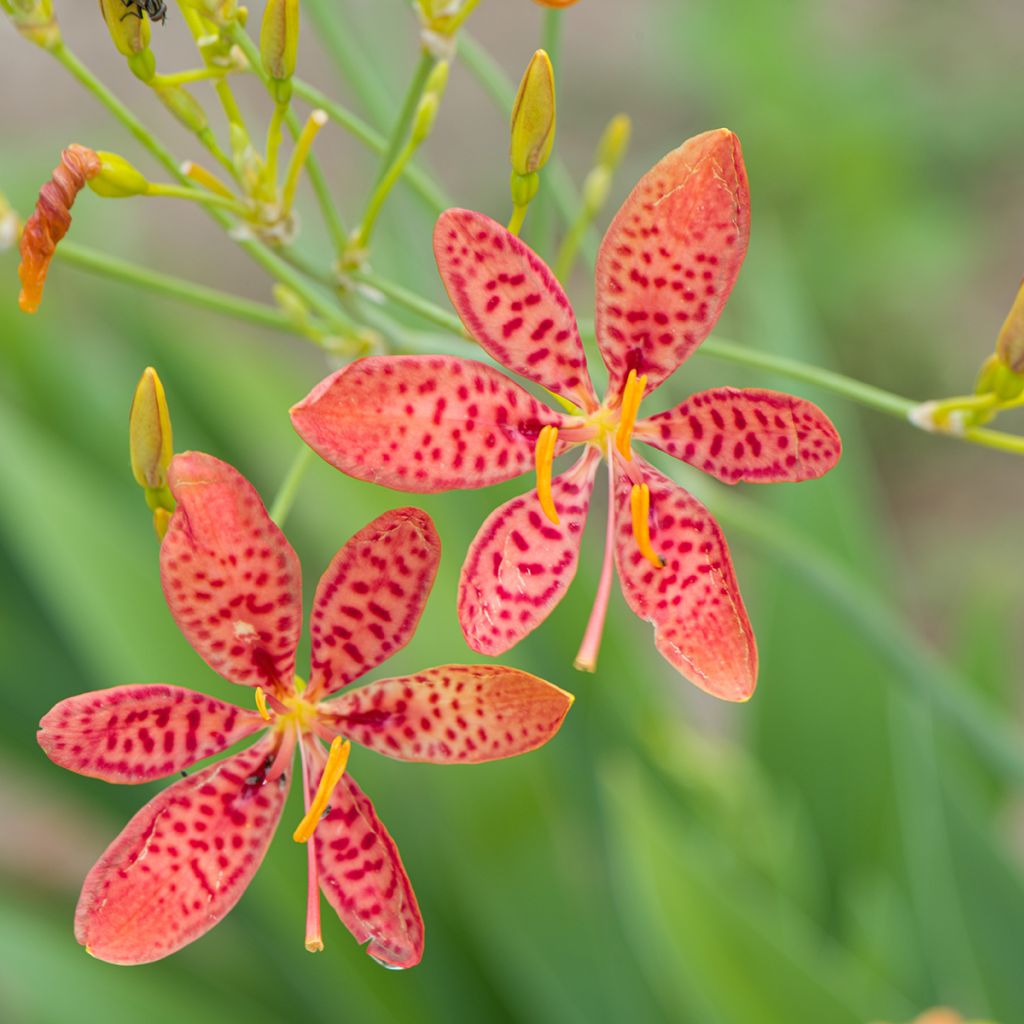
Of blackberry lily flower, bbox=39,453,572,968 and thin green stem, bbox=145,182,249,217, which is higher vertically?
thin green stem, bbox=145,182,249,217

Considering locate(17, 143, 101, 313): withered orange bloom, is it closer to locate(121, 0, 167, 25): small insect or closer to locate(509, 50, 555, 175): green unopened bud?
locate(121, 0, 167, 25): small insect

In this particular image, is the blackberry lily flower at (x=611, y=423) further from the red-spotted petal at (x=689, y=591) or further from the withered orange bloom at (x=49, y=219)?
the withered orange bloom at (x=49, y=219)

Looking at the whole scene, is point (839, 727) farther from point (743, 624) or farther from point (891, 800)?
point (743, 624)

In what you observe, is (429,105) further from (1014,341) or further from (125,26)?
(1014,341)

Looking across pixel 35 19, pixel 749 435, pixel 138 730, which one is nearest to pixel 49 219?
pixel 35 19

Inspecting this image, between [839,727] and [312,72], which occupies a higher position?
[312,72]

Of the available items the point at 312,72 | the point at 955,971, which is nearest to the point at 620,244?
the point at 955,971

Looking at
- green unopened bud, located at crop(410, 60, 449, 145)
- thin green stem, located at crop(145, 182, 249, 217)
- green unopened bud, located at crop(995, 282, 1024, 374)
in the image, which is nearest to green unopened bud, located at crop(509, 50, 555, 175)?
green unopened bud, located at crop(410, 60, 449, 145)
